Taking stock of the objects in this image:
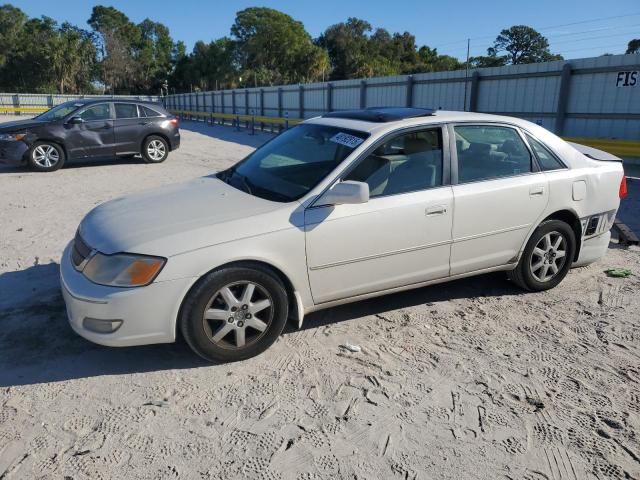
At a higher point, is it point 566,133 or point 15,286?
point 566,133

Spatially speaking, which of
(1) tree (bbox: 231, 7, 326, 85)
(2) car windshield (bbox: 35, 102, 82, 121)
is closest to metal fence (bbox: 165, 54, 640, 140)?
(2) car windshield (bbox: 35, 102, 82, 121)

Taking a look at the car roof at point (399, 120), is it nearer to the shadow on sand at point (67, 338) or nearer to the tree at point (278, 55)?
the shadow on sand at point (67, 338)

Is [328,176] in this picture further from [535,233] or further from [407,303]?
[535,233]

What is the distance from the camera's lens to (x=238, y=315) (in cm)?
337

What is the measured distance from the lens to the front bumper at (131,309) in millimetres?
3125

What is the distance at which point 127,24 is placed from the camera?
275 ft

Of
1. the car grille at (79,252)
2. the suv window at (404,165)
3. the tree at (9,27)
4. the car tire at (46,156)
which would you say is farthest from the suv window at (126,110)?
the tree at (9,27)

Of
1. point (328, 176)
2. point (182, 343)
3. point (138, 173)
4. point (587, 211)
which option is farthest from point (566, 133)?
point (182, 343)

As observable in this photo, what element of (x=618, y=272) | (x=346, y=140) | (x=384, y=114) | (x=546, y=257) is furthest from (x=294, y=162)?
(x=618, y=272)

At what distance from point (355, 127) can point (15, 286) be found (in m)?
3.36

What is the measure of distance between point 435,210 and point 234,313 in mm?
1675

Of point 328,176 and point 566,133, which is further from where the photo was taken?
point 566,133

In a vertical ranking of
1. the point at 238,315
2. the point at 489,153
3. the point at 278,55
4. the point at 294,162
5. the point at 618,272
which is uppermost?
the point at 278,55

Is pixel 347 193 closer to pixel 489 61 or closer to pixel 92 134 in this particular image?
pixel 92 134
